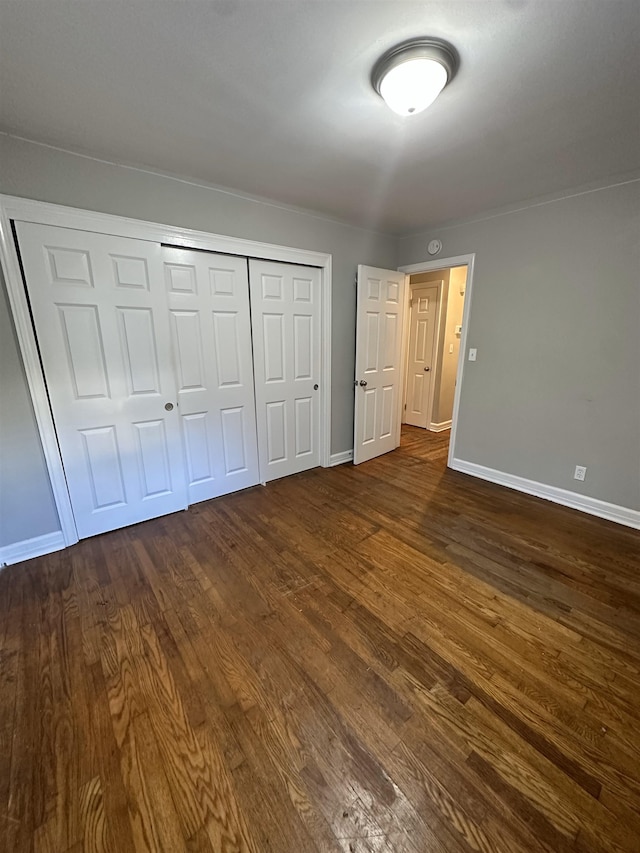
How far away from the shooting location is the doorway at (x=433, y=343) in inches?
185

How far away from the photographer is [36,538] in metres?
2.21

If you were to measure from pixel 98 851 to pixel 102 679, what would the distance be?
0.59m

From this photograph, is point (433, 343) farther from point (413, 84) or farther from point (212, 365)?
point (413, 84)

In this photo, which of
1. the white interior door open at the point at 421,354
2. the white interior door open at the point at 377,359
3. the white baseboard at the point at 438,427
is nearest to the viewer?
the white interior door open at the point at 377,359

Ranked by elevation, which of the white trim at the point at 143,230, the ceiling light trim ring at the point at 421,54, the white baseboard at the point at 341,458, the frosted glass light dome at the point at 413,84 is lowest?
the white baseboard at the point at 341,458

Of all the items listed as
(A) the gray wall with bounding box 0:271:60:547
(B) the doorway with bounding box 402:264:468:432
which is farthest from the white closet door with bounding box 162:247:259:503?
(B) the doorway with bounding box 402:264:468:432

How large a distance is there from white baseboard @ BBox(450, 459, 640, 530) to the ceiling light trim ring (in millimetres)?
2974

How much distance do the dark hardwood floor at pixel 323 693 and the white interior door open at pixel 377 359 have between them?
1556mm

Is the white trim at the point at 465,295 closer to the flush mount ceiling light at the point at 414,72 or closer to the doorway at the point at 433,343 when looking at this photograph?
the doorway at the point at 433,343

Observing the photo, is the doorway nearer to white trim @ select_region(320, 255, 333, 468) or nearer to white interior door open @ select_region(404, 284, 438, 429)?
white interior door open @ select_region(404, 284, 438, 429)

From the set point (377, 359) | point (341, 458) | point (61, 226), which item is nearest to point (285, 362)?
point (377, 359)

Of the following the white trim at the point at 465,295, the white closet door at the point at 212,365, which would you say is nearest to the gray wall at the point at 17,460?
the white closet door at the point at 212,365

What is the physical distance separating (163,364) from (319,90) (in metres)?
1.87

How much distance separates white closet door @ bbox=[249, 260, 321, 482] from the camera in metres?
2.97
